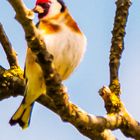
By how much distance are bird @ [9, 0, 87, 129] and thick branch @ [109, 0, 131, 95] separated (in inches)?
13.6

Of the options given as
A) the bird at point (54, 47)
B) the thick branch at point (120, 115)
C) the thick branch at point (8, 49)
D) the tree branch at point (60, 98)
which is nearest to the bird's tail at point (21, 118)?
the bird at point (54, 47)

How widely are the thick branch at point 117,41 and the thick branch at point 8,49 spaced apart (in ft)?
3.20

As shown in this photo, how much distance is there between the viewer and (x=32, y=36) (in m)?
2.88

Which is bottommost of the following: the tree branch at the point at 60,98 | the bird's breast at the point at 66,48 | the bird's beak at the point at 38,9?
the tree branch at the point at 60,98

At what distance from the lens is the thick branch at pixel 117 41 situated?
3.87m

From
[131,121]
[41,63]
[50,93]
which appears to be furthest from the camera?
[131,121]

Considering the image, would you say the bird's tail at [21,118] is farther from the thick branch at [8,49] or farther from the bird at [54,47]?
the thick branch at [8,49]

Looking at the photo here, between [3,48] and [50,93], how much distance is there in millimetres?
1346

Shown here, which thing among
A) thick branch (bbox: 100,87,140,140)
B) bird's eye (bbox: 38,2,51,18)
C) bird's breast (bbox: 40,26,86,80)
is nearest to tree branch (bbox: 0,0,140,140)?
thick branch (bbox: 100,87,140,140)

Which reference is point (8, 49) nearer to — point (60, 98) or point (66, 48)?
point (66, 48)

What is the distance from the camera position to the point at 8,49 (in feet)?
14.8

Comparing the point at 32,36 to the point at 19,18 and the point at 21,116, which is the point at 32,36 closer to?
the point at 19,18

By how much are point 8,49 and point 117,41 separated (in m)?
1.05

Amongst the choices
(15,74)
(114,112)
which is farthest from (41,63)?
(15,74)
